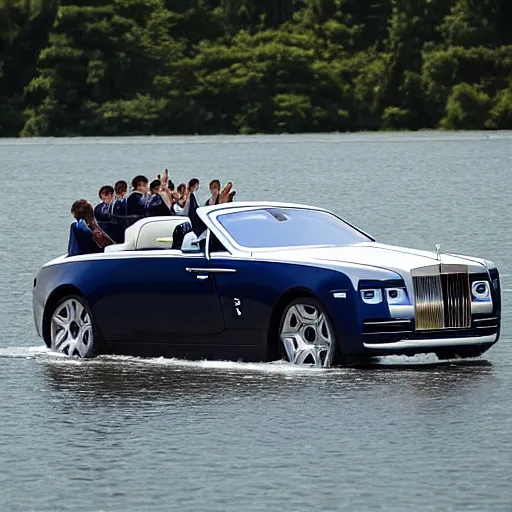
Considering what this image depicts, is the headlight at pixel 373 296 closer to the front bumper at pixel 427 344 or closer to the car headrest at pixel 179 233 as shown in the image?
the front bumper at pixel 427 344

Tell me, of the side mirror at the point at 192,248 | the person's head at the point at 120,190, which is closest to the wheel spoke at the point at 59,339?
the side mirror at the point at 192,248

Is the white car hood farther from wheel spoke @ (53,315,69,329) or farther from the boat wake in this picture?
wheel spoke @ (53,315,69,329)

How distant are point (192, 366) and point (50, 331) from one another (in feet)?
5.48

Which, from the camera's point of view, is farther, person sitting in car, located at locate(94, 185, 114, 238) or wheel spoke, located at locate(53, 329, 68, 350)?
person sitting in car, located at locate(94, 185, 114, 238)

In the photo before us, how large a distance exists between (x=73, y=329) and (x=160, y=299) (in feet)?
3.87

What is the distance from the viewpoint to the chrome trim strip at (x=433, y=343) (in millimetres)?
15258

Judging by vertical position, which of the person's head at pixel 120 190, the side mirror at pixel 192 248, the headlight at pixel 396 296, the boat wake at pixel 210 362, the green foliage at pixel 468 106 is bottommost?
the boat wake at pixel 210 362

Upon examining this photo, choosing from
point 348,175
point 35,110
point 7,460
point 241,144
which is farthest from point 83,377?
point 241,144

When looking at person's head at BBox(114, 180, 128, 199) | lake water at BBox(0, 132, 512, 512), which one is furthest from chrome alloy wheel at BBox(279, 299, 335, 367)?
person's head at BBox(114, 180, 128, 199)

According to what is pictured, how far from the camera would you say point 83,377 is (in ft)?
51.4

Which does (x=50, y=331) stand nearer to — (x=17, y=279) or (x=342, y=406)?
(x=342, y=406)

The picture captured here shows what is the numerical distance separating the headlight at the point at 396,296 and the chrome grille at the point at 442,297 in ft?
0.34

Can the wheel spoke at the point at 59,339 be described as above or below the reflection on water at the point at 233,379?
above

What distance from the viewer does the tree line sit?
396 feet
